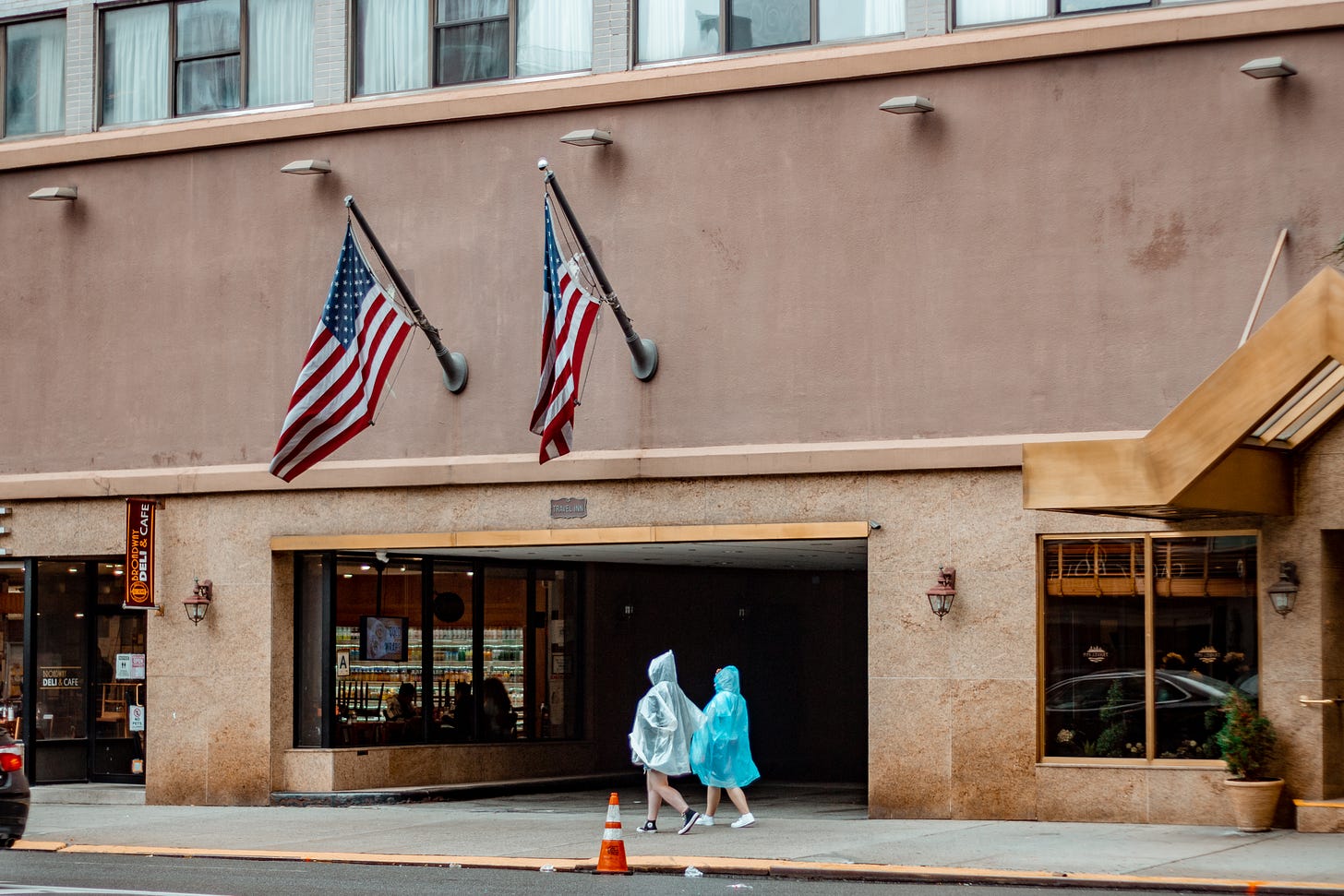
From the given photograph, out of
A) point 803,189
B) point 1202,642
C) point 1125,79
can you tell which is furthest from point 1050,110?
point 1202,642

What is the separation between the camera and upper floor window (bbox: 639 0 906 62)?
19.1 m

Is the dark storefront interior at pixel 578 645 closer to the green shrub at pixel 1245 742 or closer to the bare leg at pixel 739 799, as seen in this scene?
the bare leg at pixel 739 799

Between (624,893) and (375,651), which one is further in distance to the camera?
(375,651)

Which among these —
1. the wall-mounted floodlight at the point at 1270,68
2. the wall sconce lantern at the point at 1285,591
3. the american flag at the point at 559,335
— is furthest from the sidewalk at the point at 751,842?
the wall-mounted floodlight at the point at 1270,68

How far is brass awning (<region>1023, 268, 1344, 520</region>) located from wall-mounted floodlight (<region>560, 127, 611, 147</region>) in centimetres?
652

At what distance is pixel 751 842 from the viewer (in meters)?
16.3

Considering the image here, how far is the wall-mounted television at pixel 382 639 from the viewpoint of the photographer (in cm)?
2181

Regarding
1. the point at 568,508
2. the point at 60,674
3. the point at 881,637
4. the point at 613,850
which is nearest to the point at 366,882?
the point at 613,850

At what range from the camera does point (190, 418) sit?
21.9 meters

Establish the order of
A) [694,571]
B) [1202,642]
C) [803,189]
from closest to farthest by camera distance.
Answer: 1. [1202,642]
2. [803,189]
3. [694,571]

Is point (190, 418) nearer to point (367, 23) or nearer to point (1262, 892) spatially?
point (367, 23)

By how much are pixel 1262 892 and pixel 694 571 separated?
568 inches

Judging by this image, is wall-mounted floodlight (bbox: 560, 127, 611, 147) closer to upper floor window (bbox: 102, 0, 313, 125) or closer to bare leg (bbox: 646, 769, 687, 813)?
upper floor window (bbox: 102, 0, 313, 125)

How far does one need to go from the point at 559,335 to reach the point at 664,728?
4029 millimetres
